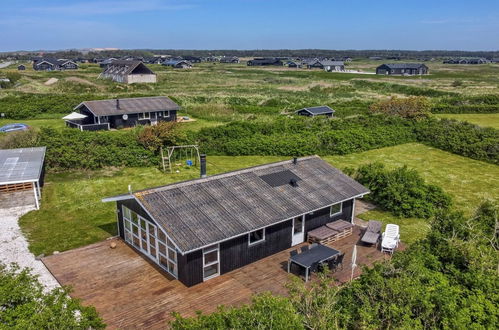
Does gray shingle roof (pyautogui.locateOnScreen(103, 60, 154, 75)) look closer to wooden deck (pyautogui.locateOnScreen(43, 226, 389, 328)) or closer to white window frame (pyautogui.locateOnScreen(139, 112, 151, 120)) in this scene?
white window frame (pyautogui.locateOnScreen(139, 112, 151, 120))

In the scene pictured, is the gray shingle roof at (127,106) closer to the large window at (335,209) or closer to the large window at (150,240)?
the large window at (150,240)

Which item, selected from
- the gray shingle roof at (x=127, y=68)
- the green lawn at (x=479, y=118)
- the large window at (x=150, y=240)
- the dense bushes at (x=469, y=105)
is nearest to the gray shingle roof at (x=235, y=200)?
the large window at (x=150, y=240)

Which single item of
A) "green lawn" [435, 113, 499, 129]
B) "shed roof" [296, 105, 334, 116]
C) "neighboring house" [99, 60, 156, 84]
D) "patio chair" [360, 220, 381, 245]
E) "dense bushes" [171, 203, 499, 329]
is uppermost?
"neighboring house" [99, 60, 156, 84]

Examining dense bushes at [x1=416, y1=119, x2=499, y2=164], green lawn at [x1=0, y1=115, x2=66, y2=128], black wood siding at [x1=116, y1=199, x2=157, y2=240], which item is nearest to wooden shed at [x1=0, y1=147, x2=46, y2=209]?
black wood siding at [x1=116, y1=199, x2=157, y2=240]

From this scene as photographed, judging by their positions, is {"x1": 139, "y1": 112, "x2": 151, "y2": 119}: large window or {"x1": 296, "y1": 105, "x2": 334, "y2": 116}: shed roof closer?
{"x1": 139, "y1": 112, "x2": 151, "y2": 119}: large window

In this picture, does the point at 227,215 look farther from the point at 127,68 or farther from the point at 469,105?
the point at 127,68
